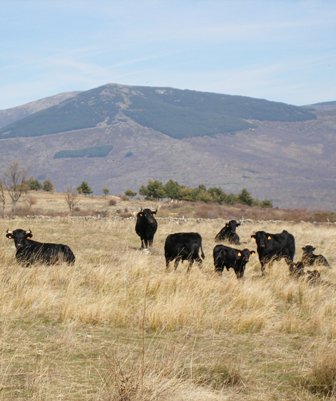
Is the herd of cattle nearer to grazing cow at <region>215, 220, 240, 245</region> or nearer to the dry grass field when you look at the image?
the dry grass field

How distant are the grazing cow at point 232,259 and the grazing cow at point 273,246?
1101 mm

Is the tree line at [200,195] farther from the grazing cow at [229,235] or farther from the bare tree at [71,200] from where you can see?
the grazing cow at [229,235]

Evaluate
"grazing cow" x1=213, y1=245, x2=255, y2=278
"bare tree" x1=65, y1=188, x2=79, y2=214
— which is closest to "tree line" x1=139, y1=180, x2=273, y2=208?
"bare tree" x1=65, y1=188, x2=79, y2=214

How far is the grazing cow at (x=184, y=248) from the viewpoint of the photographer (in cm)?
1564

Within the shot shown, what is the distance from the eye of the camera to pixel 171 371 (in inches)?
223

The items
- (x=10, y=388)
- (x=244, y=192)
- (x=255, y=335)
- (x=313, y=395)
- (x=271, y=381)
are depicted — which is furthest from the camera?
(x=244, y=192)

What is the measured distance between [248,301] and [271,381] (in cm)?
383

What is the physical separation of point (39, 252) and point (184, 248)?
11.8 ft

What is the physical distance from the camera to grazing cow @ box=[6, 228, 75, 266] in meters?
14.5

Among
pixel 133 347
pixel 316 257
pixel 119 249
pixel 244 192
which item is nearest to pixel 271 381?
pixel 133 347

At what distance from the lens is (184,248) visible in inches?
615

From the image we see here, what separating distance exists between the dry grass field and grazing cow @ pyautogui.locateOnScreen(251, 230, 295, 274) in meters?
2.17

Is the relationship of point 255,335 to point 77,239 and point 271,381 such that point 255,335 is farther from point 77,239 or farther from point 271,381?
point 77,239

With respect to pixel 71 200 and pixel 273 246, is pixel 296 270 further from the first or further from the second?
pixel 71 200
